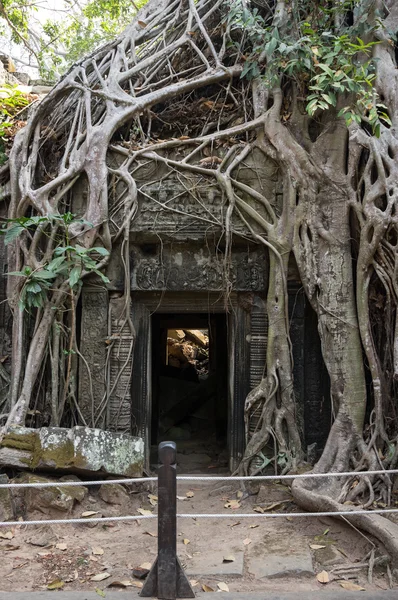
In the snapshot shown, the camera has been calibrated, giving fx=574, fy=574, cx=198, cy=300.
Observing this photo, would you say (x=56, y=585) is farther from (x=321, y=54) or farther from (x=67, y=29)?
(x=67, y=29)

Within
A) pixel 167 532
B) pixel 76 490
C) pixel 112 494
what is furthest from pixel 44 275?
pixel 167 532

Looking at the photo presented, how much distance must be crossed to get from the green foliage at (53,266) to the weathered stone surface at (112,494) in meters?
1.50

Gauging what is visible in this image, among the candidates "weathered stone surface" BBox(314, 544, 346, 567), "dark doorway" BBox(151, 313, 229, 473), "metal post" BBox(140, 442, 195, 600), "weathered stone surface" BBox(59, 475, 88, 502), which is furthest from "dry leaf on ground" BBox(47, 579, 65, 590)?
"dark doorway" BBox(151, 313, 229, 473)

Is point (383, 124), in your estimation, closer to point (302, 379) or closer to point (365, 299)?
point (365, 299)

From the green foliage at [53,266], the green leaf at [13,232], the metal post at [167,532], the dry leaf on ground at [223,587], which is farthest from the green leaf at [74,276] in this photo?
the dry leaf on ground at [223,587]

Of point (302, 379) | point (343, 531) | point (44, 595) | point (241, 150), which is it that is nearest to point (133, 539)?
point (44, 595)

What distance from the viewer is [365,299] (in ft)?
14.6

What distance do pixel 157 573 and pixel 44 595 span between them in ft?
1.92

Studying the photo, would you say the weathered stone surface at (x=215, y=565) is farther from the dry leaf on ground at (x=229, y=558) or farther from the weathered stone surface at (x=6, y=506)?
the weathered stone surface at (x=6, y=506)

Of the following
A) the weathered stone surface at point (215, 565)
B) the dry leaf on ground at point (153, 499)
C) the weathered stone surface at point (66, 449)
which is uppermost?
the weathered stone surface at point (66, 449)

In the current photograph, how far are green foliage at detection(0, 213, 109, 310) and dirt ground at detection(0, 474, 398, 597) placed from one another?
158cm

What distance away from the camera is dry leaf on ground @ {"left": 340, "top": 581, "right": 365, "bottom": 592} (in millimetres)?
3010

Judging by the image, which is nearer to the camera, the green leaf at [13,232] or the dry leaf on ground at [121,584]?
the dry leaf on ground at [121,584]

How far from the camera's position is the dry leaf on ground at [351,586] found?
3010mm
